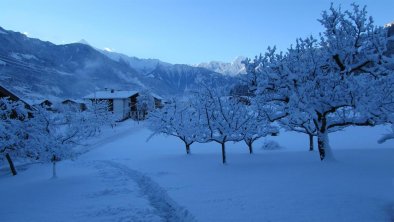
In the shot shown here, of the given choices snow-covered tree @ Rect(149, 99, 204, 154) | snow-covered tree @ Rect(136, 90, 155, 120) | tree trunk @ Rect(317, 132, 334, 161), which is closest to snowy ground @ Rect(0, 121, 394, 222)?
tree trunk @ Rect(317, 132, 334, 161)

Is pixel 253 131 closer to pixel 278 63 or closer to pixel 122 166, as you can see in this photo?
pixel 278 63

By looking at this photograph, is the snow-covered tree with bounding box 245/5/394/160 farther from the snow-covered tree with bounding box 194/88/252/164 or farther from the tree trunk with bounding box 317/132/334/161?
the snow-covered tree with bounding box 194/88/252/164

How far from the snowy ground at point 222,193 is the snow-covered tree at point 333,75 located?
8.84 ft

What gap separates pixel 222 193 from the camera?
460 inches

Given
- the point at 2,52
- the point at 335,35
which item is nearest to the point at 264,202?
the point at 335,35

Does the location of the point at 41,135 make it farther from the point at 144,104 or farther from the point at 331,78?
the point at 144,104

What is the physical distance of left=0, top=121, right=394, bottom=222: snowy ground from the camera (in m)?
9.13

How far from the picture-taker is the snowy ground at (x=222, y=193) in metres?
9.13

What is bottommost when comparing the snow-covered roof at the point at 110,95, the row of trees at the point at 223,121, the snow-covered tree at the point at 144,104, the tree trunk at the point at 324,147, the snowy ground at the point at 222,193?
the snowy ground at the point at 222,193

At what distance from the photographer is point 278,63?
15.0 meters

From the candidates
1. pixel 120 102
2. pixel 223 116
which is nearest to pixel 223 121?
pixel 223 116

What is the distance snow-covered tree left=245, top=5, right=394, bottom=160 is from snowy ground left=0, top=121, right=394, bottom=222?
2695 mm

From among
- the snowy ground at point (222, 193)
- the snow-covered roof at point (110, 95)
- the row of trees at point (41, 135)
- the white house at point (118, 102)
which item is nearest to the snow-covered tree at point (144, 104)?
the white house at point (118, 102)

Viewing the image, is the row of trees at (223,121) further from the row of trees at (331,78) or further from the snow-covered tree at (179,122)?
the row of trees at (331,78)
